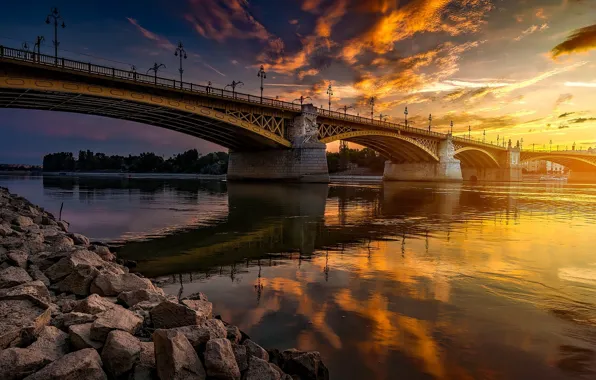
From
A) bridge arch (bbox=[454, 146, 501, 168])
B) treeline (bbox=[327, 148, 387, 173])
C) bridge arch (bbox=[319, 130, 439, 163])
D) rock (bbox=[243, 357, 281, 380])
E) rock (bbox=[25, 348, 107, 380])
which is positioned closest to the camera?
rock (bbox=[25, 348, 107, 380])

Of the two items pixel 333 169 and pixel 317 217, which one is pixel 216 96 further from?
pixel 333 169

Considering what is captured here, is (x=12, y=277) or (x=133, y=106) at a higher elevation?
(x=133, y=106)

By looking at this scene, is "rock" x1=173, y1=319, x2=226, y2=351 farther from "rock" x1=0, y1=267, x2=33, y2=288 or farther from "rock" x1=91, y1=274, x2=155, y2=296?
"rock" x1=0, y1=267, x2=33, y2=288

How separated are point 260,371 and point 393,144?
84.4 metres

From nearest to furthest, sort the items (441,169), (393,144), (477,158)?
(393,144) → (441,169) → (477,158)

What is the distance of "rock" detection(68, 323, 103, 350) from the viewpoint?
12.5ft

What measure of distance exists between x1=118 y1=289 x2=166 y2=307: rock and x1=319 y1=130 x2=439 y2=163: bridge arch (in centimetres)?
5786

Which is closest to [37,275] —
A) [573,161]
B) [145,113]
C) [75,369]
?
[75,369]

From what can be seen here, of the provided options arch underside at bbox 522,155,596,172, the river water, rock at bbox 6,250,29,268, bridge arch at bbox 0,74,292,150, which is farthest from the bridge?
arch underside at bbox 522,155,596,172

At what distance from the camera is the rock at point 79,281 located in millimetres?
5797

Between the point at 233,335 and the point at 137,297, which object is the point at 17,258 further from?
the point at 233,335

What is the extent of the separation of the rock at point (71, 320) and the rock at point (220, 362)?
1.62m

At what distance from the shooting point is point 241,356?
12.9 ft

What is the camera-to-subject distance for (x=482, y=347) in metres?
4.96
